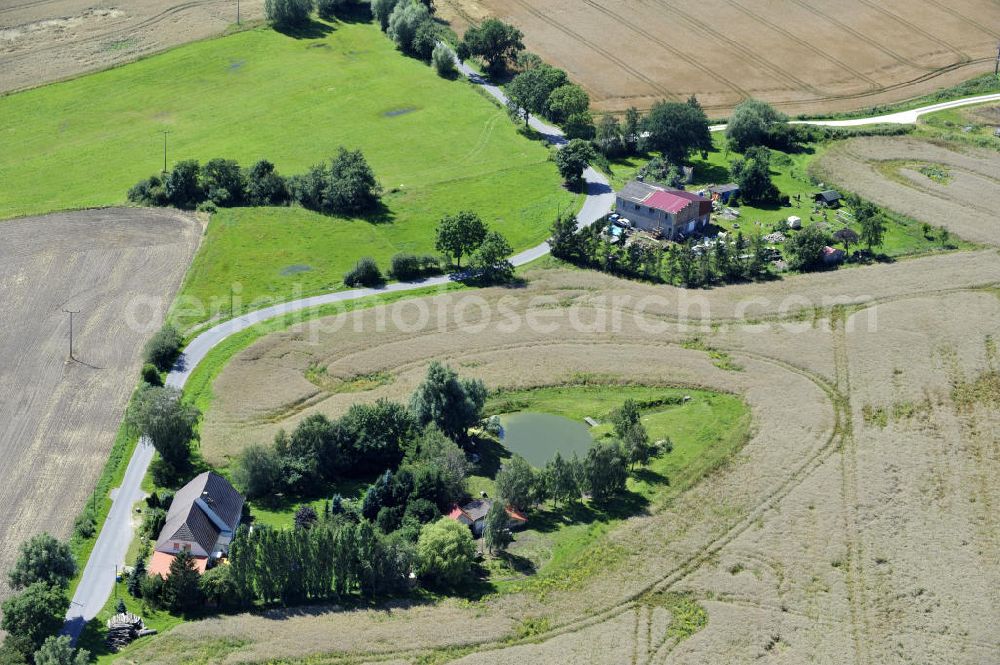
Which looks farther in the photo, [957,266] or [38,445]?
[957,266]

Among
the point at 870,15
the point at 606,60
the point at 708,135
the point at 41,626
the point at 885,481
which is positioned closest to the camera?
the point at 41,626

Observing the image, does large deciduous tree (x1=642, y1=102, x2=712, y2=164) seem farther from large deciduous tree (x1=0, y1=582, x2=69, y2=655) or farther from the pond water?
large deciduous tree (x1=0, y1=582, x2=69, y2=655)

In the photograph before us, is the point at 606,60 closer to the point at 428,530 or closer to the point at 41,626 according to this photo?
the point at 428,530

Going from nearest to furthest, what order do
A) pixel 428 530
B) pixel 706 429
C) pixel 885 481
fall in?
1. pixel 428 530
2. pixel 885 481
3. pixel 706 429

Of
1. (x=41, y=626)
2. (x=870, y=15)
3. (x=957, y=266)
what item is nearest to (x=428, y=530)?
(x=41, y=626)

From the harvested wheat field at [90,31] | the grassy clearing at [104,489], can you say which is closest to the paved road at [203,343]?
the grassy clearing at [104,489]

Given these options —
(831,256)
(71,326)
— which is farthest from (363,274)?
(831,256)
